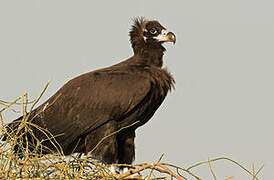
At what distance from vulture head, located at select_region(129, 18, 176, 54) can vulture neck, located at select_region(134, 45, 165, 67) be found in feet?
0.04

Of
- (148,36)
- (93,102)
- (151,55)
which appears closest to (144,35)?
(148,36)

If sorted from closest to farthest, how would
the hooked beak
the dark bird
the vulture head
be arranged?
the dark bird, the hooked beak, the vulture head

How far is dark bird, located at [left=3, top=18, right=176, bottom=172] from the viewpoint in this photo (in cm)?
578

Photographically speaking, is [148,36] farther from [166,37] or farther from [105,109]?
[105,109]

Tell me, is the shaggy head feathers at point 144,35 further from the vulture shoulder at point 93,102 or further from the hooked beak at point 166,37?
the vulture shoulder at point 93,102

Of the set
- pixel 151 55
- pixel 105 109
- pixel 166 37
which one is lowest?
pixel 105 109

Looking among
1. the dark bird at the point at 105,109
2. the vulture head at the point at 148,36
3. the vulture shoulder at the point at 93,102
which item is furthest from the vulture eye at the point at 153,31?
the vulture shoulder at the point at 93,102

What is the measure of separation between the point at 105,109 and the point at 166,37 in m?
1.42

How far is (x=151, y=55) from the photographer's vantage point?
657 centimetres

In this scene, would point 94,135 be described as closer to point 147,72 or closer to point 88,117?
point 88,117

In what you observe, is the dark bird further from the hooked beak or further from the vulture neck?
the hooked beak

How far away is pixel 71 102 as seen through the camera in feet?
19.4

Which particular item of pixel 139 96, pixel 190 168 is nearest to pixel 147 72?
pixel 139 96

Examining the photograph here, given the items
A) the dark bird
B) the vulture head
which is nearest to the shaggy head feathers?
the vulture head
